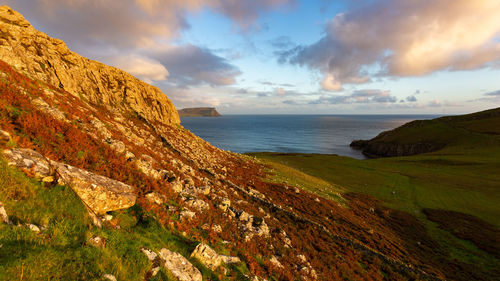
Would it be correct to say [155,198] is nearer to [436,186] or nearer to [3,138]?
[3,138]

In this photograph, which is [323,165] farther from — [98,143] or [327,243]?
[98,143]

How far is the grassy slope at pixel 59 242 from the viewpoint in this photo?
13.3 ft

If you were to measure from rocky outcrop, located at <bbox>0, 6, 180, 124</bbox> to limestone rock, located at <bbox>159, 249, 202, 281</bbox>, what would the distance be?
32.5 meters

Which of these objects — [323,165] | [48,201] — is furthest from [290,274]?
[323,165]

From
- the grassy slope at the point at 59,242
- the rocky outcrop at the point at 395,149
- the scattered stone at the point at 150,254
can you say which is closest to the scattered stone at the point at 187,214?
the grassy slope at the point at 59,242

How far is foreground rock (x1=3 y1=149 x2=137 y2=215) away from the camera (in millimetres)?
6698

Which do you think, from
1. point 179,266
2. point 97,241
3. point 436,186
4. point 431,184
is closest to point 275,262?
point 179,266

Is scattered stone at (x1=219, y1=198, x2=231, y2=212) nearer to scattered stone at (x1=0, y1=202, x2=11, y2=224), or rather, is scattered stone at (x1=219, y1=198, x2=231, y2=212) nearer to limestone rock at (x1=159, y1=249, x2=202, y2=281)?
limestone rock at (x1=159, y1=249, x2=202, y2=281)

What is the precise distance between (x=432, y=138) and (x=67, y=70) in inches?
6738

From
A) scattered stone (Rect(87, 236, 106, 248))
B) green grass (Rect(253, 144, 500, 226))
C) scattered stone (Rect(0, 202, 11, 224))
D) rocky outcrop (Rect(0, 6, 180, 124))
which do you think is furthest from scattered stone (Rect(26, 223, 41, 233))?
green grass (Rect(253, 144, 500, 226))

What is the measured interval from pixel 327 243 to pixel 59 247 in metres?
17.4

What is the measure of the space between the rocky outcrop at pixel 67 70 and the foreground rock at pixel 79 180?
2747 cm

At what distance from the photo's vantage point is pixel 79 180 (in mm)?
7262

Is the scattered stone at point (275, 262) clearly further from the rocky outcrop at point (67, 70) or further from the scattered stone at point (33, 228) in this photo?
the rocky outcrop at point (67, 70)
